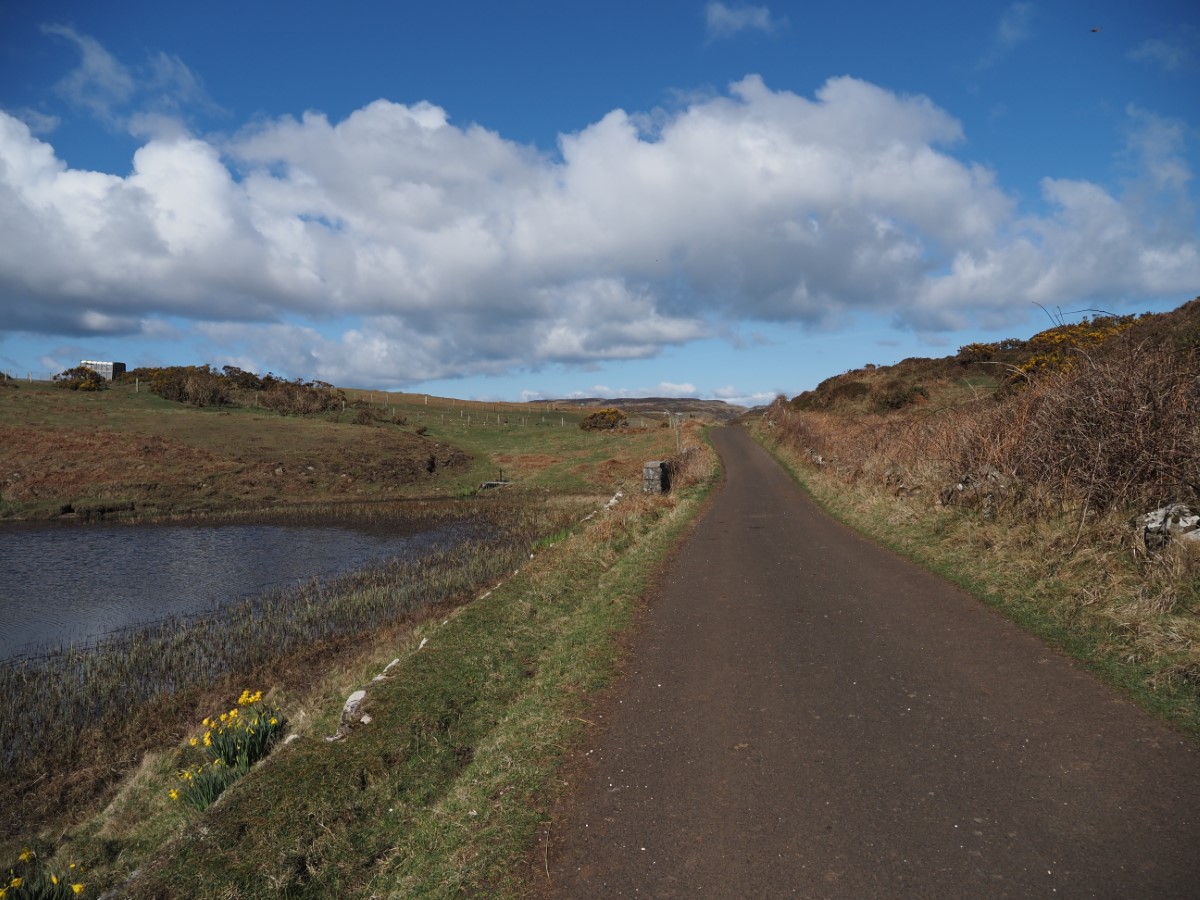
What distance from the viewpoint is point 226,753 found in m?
7.65

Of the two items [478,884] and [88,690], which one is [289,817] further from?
[88,690]

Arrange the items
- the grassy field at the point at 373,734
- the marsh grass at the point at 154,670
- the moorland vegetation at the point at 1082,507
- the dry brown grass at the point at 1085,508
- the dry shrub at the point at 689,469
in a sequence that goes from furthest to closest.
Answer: the dry shrub at the point at 689,469 → the marsh grass at the point at 154,670 → the dry brown grass at the point at 1085,508 → the moorland vegetation at the point at 1082,507 → the grassy field at the point at 373,734

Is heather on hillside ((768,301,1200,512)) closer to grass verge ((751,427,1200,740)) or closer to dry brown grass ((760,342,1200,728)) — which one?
dry brown grass ((760,342,1200,728))

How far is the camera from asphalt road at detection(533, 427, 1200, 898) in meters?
4.13

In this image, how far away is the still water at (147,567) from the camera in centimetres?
1512

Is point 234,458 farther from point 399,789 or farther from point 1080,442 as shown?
point 1080,442

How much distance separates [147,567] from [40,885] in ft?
57.0

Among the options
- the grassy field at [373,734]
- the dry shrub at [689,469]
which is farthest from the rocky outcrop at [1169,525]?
the dry shrub at [689,469]

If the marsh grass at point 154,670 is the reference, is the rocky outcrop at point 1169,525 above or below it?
above

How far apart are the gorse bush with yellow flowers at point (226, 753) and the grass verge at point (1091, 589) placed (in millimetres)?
9177

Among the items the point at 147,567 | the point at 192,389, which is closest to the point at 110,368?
the point at 192,389

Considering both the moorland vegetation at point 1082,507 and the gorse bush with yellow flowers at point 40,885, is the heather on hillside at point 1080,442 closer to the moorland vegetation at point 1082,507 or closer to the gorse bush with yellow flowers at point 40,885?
the moorland vegetation at point 1082,507

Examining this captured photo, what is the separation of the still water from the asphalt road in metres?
13.4

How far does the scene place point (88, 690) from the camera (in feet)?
35.7
